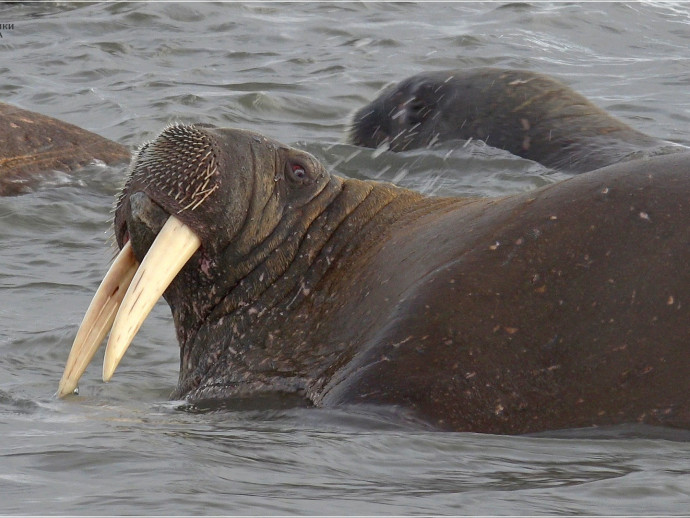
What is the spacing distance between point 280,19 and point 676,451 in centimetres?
1632

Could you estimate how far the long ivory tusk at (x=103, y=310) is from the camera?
624 centimetres

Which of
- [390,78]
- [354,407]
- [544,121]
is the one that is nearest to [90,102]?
[390,78]

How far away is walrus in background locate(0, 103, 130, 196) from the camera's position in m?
11.6

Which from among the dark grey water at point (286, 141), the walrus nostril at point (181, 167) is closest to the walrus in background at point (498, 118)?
the dark grey water at point (286, 141)

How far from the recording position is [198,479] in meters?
4.46

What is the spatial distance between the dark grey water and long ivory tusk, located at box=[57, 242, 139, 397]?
0.23m

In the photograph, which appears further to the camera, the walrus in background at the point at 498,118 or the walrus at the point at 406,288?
the walrus in background at the point at 498,118

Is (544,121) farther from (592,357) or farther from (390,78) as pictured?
(592,357)

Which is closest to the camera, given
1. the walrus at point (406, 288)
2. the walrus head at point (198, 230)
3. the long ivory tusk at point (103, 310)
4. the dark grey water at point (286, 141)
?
the dark grey water at point (286, 141)

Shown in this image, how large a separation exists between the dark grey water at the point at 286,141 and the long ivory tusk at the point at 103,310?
23cm

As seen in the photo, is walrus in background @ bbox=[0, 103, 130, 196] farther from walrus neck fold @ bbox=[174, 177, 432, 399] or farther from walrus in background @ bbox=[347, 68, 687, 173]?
walrus neck fold @ bbox=[174, 177, 432, 399]

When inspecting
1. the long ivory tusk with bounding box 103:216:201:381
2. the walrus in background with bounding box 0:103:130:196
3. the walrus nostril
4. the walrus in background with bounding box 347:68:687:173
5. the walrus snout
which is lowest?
the walrus in background with bounding box 0:103:130:196

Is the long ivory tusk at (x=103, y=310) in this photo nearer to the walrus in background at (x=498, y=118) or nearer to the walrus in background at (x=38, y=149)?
the walrus in background at (x=38, y=149)

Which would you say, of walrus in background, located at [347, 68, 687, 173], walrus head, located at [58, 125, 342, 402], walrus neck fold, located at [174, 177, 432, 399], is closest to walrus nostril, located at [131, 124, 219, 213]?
walrus head, located at [58, 125, 342, 402]
